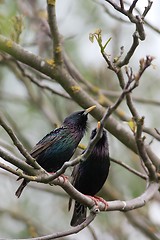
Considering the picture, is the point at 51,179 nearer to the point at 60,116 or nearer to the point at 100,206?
the point at 100,206

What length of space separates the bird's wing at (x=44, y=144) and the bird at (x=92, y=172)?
1.04ft

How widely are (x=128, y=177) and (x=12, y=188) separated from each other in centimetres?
163

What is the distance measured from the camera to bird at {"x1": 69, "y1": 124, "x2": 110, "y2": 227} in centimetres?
509

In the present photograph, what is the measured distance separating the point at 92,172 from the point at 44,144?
0.49m

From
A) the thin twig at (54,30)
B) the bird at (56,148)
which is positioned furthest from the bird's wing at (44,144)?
the thin twig at (54,30)

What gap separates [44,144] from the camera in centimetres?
502

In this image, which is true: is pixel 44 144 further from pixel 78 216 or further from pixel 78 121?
pixel 78 216

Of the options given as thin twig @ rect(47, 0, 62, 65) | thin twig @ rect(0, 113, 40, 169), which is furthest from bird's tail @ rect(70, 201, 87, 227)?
thin twig @ rect(0, 113, 40, 169)

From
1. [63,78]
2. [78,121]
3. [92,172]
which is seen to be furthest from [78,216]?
[63,78]

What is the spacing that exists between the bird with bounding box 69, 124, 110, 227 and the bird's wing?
32 cm

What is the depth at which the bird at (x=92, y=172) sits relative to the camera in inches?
200

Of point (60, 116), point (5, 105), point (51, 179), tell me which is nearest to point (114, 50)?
point (60, 116)

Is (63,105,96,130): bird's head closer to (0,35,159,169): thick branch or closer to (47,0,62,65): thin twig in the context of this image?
(0,35,159,169): thick branch

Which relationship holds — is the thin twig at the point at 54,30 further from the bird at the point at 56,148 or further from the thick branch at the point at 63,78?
the bird at the point at 56,148
